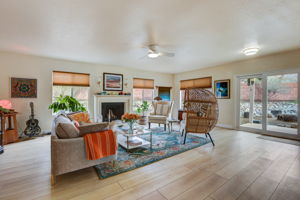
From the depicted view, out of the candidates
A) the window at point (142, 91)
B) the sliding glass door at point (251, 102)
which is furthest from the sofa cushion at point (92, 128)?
the sliding glass door at point (251, 102)

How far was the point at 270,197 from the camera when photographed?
1.59 m

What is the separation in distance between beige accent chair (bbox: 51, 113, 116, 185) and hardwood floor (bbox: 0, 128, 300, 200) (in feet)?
0.72

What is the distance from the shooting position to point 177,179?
1.92 metres

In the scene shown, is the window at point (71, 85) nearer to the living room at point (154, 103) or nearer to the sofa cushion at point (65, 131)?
the living room at point (154, 103)

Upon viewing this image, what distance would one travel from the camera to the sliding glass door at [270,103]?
3783 mm

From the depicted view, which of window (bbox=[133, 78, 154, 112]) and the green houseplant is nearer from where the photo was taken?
the green houseplant

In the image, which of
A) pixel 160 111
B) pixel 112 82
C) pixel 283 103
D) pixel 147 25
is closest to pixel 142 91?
pixel 112 82

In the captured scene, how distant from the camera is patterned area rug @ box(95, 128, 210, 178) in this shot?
2152 millimetres

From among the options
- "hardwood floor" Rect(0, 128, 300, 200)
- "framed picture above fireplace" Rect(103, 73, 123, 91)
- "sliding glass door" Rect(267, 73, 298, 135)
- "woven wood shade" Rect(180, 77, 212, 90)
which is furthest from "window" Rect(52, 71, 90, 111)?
"sliding glass door" Rect(267, 73, 298, 135)

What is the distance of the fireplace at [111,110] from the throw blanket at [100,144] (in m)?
3.32

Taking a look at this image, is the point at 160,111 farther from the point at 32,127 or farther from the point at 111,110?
the point at 32,127

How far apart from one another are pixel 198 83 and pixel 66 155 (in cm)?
565

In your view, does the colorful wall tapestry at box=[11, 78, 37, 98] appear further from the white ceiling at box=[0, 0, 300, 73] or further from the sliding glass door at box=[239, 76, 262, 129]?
the sliding glass door at box=[239, 76, 262, 129]

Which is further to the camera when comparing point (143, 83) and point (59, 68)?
point (143, 83)
